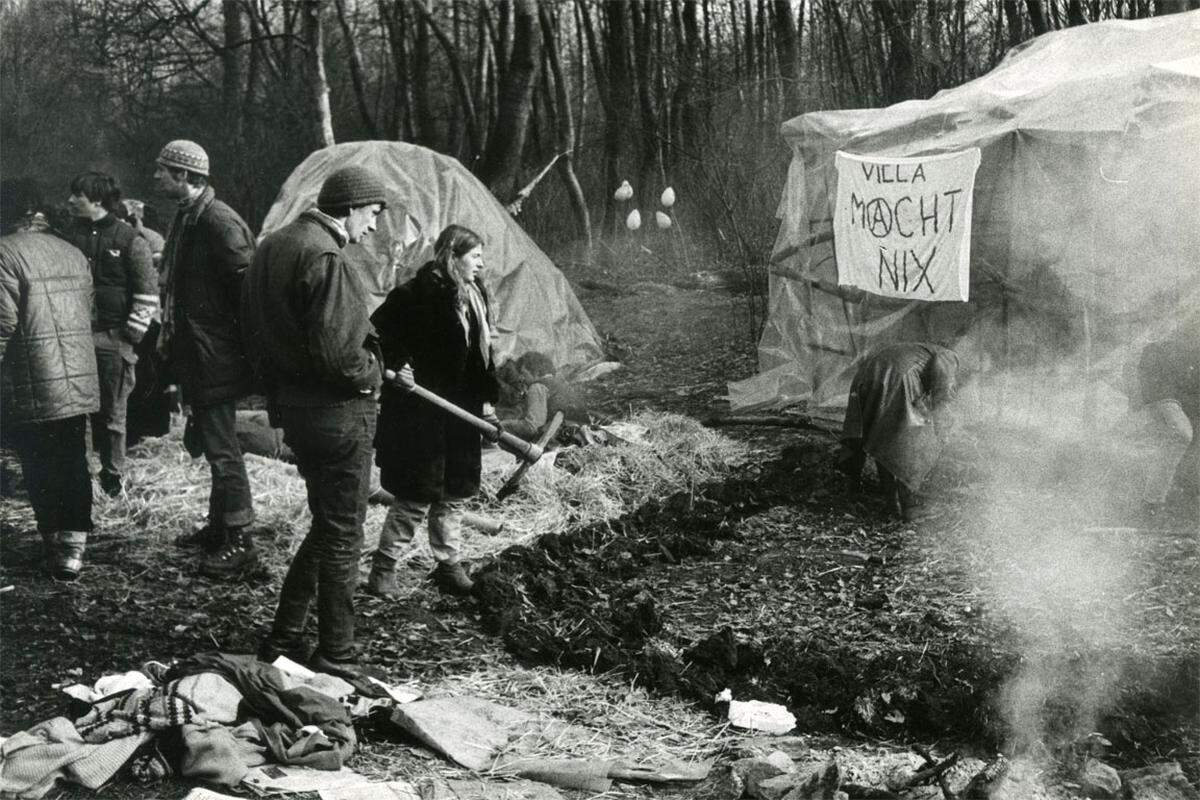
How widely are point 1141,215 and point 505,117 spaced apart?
7.91 metres

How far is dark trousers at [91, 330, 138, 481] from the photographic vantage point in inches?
271

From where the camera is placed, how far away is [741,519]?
22.5 feet

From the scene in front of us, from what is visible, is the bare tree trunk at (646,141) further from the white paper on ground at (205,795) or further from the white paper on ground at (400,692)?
the white paper on ground at (205,795)

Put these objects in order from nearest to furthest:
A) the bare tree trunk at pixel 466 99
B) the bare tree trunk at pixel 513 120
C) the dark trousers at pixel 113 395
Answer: the dark trousers at pixel 113 395 < the bare tree trunk at pixel 513 120 < the bare tree trunk at pixel 466 99

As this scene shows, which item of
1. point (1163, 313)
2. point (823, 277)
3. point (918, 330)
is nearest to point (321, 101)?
point (823, 277)

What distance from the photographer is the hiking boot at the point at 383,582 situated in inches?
213

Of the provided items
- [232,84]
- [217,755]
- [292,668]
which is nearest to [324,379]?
[292,668]

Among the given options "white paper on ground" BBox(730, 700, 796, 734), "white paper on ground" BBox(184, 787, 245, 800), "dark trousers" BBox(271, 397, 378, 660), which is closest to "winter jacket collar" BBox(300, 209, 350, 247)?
"dark trousers" BBox(271, 397, 378, 660)

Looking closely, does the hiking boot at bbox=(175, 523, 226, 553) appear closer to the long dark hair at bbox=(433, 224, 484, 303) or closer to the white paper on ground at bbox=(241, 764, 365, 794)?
the long dark hair at bbox=(433, 224, 484, 303)

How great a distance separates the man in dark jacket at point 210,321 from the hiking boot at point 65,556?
60cm

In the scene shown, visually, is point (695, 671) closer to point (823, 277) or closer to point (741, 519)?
point (741, 519)

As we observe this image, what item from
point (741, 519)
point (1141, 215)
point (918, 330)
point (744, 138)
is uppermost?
point (744, 138)

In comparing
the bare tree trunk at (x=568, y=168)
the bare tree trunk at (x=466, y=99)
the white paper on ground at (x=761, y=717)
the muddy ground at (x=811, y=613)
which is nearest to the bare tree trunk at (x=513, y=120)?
the bare tree trunk at (x=568, y=168)

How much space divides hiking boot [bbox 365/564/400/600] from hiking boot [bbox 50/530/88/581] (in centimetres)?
145
